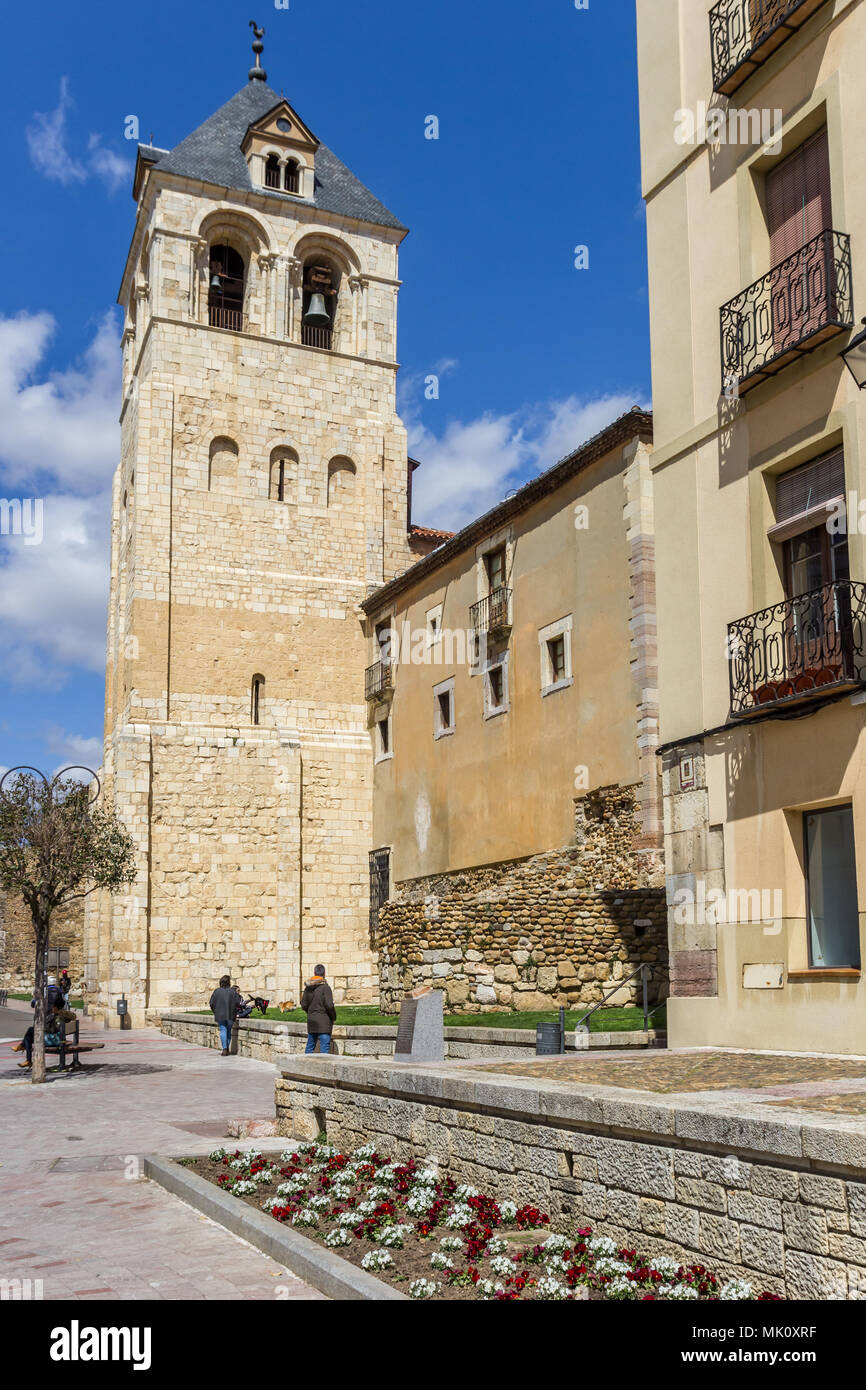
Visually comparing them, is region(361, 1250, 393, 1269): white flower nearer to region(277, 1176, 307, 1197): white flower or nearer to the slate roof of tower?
region(277, 1176, 307, 1197): white flower

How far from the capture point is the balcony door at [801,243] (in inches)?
434

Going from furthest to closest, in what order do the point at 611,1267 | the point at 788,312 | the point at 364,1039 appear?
the point at 364,1039 < the point at 788,312 < the point at 611,1267

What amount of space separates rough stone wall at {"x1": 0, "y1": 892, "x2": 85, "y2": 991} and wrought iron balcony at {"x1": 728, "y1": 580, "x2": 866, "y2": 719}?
38.7m

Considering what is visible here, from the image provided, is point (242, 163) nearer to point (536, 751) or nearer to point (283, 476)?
point (283, 476)

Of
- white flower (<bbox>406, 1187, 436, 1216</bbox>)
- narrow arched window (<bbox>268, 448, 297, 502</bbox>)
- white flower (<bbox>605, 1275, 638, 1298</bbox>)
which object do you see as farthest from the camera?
narrow arched window (<bbox>268, 448, 297, 502</bbox>)

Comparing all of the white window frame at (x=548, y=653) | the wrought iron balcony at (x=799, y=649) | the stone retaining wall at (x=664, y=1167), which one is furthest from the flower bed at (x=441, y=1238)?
the white window frame at (x=548, y=653)

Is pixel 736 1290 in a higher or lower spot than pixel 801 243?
lower

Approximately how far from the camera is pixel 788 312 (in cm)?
1147

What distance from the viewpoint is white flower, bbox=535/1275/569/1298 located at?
5.37m

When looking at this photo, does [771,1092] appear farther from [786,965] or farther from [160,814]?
[160,814]

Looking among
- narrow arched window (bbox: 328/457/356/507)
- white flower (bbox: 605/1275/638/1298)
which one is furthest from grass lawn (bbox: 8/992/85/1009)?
white flower (bbox: 605/1275/638/1298)

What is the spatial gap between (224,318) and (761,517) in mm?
23912

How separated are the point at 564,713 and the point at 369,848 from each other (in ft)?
35.8

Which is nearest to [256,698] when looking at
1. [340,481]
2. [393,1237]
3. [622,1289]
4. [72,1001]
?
[340,481]
